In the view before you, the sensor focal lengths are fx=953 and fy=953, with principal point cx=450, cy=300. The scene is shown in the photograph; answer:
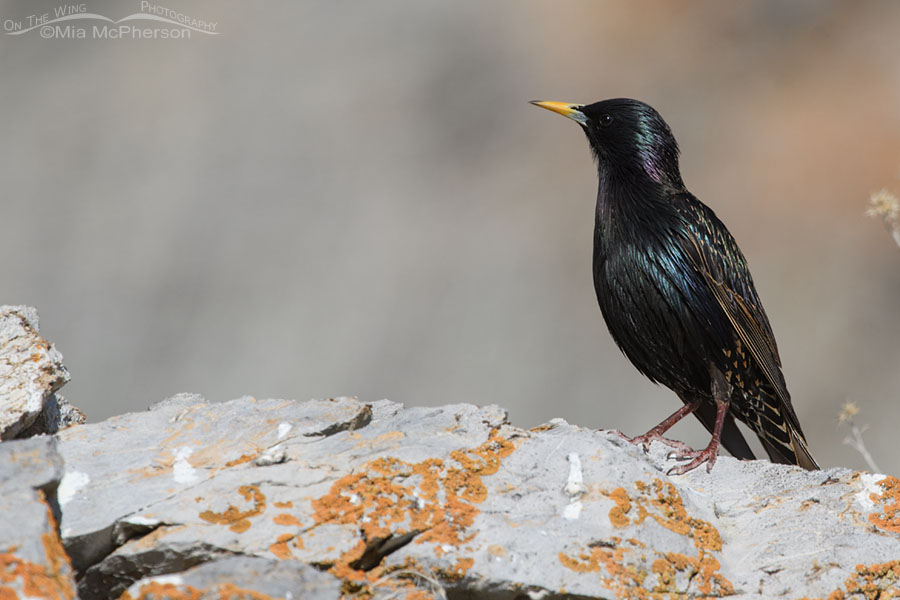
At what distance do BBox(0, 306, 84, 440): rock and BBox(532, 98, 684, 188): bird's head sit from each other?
2920 millimetres

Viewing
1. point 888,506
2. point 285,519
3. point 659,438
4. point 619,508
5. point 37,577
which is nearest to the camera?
point 37,577

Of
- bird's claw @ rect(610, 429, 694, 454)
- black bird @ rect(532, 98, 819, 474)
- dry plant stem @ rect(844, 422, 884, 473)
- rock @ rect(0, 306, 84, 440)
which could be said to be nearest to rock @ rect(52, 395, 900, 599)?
rock @ rect(0, 306, 84, 440)

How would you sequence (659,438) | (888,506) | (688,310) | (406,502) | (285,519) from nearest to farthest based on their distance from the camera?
(285,519), (406,502), (888,506), (659,438), (688,310)

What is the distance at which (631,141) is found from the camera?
4957 mm

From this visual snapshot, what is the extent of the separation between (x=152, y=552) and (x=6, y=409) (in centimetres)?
78

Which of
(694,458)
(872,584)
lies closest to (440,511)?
(872,584)

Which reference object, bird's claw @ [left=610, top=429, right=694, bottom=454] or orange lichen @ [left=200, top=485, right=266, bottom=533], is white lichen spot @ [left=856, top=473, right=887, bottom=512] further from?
orange lichen @ [left=200, top=485, right=266, bottom=533]

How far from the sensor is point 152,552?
2.42 metres

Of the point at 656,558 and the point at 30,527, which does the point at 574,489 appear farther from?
the point at 30,527

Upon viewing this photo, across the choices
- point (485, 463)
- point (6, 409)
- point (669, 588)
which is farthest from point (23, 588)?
point (669, 588)

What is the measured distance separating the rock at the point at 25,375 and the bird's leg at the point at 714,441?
2.24 meters

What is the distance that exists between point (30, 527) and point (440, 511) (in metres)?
1.07

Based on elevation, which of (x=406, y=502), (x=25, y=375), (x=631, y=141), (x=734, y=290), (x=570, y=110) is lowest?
(x=406, y=502)

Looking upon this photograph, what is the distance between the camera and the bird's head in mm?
4887
